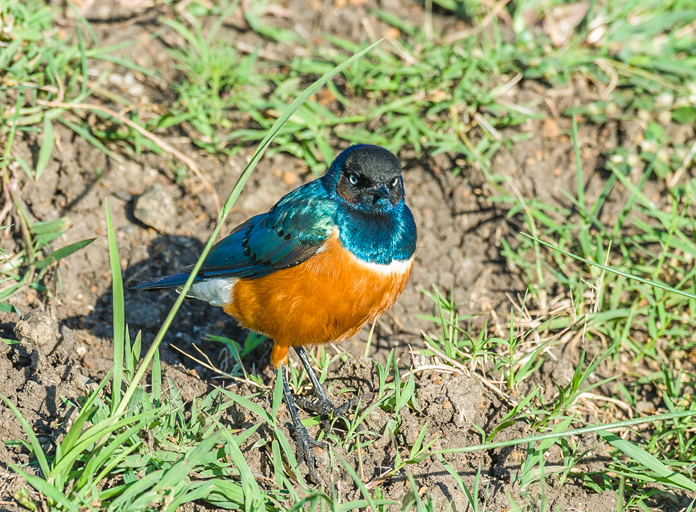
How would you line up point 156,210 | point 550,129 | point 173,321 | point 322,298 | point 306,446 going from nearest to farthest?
point 306,446 < point 322,298 < point 173,321 < point 156,210 < point 550,129

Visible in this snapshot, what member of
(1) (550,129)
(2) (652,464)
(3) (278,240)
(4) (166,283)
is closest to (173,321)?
(4) (166,283)

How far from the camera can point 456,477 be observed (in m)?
3.07

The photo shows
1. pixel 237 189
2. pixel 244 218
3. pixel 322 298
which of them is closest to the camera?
pixel 237 189

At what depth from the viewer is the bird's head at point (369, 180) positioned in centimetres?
375

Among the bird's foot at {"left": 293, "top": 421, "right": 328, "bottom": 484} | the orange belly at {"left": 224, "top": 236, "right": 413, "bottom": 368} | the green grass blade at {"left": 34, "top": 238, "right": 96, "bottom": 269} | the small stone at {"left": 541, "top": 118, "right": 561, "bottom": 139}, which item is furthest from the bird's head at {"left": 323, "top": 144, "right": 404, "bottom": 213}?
the small stone at {"left": 541, "top": 118, "right": 561, "bottom": 139}

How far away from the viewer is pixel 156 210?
5.01 meters

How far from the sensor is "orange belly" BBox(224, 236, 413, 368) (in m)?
3.68

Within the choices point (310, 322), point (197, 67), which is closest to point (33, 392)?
point (310, 322)

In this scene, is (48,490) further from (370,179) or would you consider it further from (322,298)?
(370,179)

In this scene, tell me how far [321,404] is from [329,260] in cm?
81

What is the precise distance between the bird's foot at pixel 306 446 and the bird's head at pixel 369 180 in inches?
50.5

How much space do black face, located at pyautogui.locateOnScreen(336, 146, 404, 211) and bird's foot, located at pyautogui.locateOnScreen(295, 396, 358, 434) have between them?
3.66ft

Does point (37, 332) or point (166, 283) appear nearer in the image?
point (37, 332)

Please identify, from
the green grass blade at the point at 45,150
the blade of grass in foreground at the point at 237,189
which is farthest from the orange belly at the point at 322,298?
the green grass blade at the point at 45,150
